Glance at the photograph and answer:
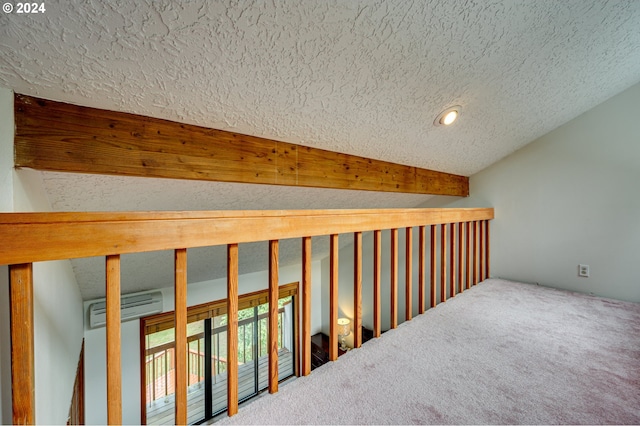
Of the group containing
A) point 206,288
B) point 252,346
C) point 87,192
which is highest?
point 87,192

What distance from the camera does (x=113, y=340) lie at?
2.56 feet

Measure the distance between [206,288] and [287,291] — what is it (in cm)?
122

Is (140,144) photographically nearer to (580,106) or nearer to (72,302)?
(72,302)

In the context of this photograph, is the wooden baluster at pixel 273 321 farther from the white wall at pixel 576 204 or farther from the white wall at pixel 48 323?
the white wall at pixel 576 204

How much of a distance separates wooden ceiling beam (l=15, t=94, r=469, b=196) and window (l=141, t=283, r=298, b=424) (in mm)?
2530

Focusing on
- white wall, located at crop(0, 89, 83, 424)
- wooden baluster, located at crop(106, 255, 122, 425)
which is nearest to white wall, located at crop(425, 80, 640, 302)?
wooden baluster, located at crop(106, 255, 122, 425)

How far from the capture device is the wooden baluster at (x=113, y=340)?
2.53 feet

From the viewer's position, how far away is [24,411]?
2.13ft

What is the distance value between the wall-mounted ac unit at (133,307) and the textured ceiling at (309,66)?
0.97m

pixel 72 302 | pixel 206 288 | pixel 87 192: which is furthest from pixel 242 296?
pixel 87 192

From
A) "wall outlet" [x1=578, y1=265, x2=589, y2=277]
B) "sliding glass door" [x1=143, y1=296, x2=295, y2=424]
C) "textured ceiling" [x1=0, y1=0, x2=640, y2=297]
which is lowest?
"sliding glass door" [x1=143, y1=296, x2=295, y2=424]

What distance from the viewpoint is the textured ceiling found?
0.85m

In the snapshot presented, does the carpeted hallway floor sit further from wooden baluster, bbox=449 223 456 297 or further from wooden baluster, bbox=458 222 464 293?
wooden baluster, bbox=458 222 464 293

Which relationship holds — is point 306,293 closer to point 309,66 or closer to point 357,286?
point 357,286
